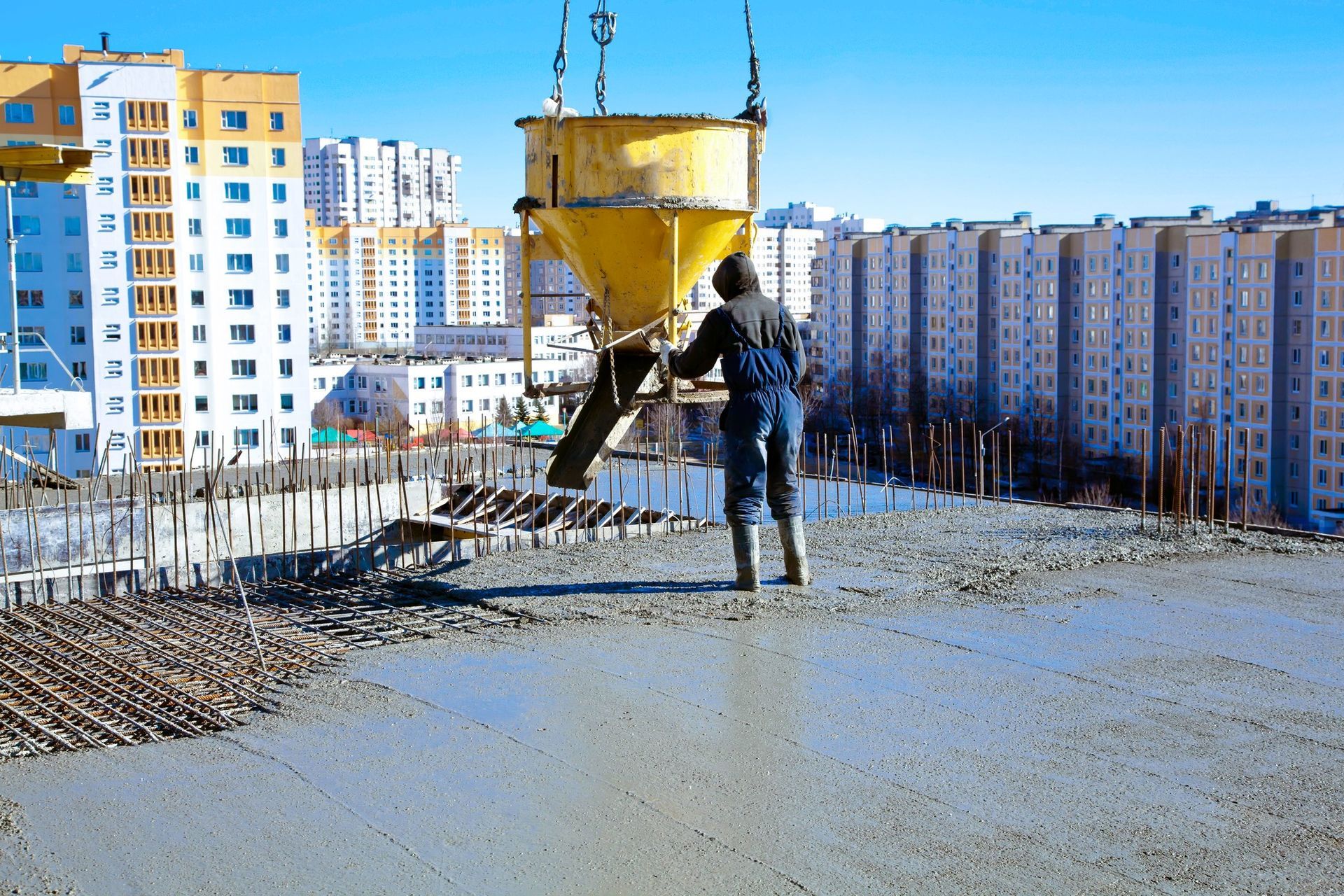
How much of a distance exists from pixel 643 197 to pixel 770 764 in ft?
14.0

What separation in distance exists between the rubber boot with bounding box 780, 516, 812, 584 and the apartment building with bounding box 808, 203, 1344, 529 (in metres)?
33.5

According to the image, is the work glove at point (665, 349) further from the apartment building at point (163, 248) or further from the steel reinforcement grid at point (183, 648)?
the apartment building at point (163, 248)

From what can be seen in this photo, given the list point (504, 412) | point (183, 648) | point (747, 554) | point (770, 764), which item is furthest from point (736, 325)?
point (504, 412)

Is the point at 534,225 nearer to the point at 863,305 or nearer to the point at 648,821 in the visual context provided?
the point at 648,821

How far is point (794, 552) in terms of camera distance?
7746mm

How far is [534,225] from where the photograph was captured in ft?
29.3

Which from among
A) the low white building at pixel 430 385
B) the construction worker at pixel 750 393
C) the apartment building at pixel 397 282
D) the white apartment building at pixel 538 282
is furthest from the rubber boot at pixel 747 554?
the apartment building at pixel 397 282

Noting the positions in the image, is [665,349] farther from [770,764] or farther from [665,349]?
[770,764]

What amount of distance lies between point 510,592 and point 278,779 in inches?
127

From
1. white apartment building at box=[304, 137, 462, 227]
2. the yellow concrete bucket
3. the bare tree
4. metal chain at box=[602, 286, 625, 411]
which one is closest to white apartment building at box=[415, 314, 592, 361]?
the bare tree

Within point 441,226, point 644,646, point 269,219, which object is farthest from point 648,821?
point 441,226

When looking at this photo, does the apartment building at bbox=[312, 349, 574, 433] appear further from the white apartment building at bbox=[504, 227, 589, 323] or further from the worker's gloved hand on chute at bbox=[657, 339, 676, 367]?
the worker's gloved hand on chute at bbox=[657, 339, 676, 367]

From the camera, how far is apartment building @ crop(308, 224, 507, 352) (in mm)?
109188

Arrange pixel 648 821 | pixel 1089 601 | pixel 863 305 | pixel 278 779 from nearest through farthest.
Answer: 1. pixel 648 821
2. pixel 278 779
3. pixel 1089 601
4. pixel 863 305
